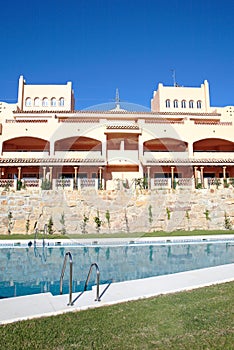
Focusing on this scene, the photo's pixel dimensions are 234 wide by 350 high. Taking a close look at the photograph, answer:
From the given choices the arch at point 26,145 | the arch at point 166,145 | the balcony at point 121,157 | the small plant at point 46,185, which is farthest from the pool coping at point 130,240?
the arch at point 166,145

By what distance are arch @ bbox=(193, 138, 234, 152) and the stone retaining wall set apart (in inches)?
354

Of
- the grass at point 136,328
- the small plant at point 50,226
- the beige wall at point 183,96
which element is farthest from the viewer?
the beige wall at point 183,96

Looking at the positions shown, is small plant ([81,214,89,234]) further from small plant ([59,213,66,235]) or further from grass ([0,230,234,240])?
small plant ([59,213,66,235])

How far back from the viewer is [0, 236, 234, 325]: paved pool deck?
4.21m

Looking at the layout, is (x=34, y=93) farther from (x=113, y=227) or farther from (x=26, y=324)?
(x=26, y=324)

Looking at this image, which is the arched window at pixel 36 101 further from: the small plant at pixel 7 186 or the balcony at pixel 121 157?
the small plant at pixel 7 186

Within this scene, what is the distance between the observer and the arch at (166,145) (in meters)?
23.5

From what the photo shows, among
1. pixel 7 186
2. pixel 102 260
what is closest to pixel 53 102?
pixel 7 186

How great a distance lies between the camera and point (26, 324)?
373 centimetres

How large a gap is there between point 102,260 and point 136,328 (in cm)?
635

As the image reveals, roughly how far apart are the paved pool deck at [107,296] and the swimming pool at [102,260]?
0.89 m

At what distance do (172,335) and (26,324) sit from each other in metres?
1.88

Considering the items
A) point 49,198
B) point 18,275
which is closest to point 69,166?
point 49,198

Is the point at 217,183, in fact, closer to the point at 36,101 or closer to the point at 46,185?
the point at 46,185
